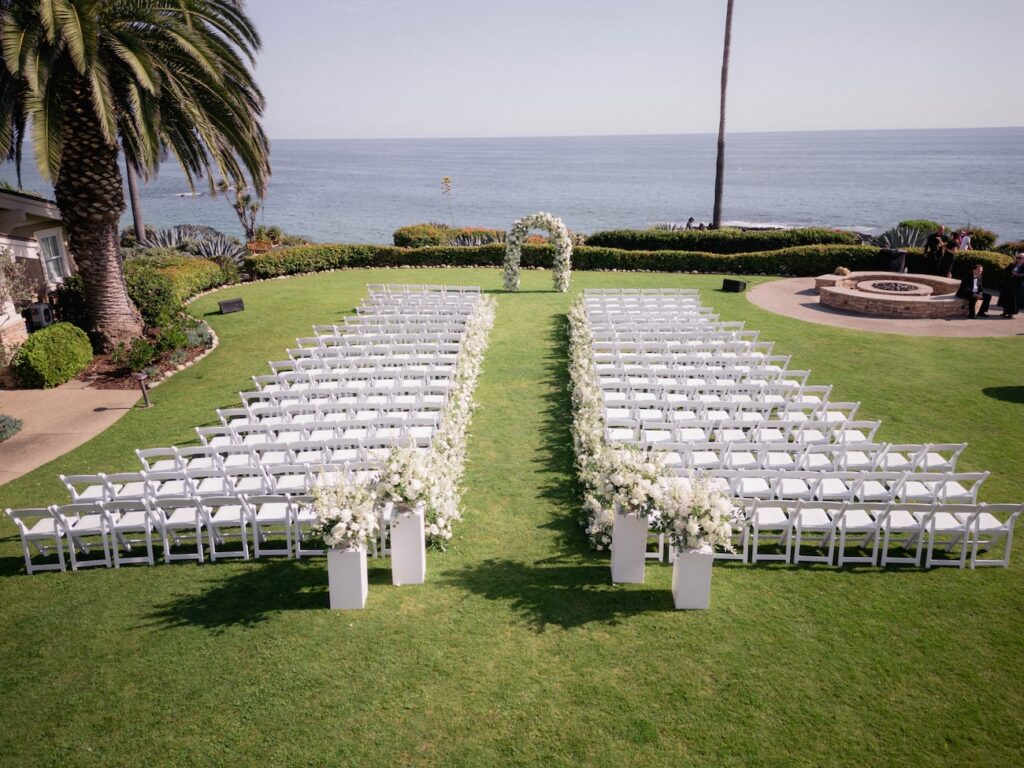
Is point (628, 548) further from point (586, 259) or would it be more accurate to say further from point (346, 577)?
point (586, 259)

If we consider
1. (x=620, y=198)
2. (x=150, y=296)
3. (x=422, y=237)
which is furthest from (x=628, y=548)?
(x=620, y=198)

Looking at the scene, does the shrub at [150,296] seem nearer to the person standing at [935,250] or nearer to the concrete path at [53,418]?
the concrete path at [53,418]

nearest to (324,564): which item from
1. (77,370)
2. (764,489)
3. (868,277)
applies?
(764,489)

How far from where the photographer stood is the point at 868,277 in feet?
79.9

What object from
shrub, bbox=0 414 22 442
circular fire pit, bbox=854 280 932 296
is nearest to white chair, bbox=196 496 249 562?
shrub, bbox=0 414 22 442

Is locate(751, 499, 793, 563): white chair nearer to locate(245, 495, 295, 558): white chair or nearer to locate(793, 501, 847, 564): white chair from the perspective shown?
locate(793, 501, 847, 564): white chair

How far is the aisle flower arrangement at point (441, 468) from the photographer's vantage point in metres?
7.45

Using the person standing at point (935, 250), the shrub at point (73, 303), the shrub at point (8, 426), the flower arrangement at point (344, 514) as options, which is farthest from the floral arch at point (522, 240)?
the flower arrangement at point (344, 514)

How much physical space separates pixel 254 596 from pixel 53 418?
876cm

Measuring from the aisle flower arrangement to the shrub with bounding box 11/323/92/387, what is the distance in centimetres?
897

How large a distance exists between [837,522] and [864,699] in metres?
2.42

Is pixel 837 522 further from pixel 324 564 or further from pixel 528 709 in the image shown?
pixel 324 564

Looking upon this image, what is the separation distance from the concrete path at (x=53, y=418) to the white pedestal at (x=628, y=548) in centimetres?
970

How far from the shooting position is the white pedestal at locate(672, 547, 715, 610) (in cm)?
706
